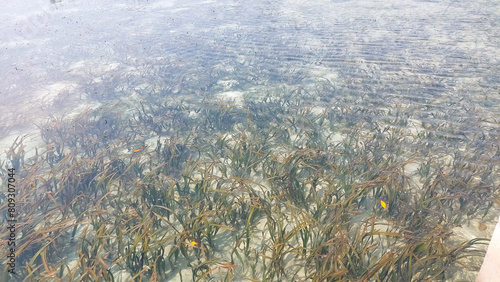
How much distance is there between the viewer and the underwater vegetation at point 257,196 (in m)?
2.83

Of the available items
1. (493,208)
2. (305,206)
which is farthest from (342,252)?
(493,208)

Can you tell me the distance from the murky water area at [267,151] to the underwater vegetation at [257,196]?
0.08 feet

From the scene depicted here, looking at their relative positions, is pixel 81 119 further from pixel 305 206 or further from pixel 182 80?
pixel 305 206

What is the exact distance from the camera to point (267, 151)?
4637mm

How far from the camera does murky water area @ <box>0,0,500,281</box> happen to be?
9.75 ft

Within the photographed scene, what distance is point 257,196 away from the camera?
12.0 feet

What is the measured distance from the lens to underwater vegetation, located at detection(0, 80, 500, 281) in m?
2.83

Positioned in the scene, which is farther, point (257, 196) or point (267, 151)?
point (267, 151)

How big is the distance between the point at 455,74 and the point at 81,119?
8.05 metres

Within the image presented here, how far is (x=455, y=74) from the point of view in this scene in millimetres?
6305

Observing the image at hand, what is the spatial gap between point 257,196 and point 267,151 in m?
1.12

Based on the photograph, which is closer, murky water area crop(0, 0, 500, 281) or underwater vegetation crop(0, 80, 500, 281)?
underwater vegetation crop(0, 80, 500, 281)

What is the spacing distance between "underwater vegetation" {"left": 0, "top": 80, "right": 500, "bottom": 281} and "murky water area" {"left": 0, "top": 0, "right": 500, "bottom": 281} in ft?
0.08

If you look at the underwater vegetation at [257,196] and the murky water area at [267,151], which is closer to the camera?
the underwater vegetation at [257,196]
